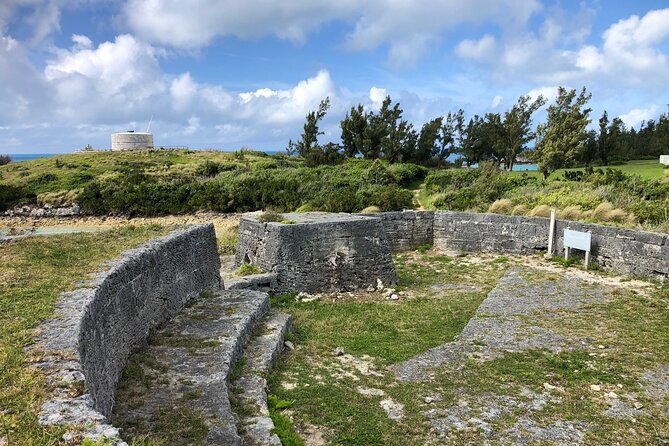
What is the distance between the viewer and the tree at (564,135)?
84.0ft

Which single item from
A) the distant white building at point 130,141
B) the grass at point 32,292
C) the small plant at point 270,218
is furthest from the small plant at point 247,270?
the distant white building at point 130,141

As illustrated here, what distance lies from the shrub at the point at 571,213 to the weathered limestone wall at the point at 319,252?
259 inches

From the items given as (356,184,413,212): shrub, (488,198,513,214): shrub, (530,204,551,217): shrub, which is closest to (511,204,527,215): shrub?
(488,198,513,214): shrub

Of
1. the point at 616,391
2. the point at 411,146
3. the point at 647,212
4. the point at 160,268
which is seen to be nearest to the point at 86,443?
the point at 160,268

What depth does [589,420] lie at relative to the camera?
5.44 metres

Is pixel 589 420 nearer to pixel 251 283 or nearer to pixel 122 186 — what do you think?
pixel 251 283

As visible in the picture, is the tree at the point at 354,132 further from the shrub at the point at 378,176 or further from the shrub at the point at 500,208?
the shrub at the point at 500,208

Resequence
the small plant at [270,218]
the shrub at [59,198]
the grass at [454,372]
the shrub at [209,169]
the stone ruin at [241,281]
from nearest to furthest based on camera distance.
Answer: the stone ruin at [241,281], the grass at [454,372], the small plant at [270,218], the shrub at [59,198], the shrub at [209,169]

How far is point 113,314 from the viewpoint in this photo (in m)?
5.42

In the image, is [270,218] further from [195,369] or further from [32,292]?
[32,292]

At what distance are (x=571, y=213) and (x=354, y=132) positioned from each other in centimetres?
2561

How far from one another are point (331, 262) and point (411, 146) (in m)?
29.3

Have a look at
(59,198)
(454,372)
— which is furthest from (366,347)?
(59,198)

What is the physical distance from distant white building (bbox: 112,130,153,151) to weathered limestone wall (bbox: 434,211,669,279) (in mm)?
45690
